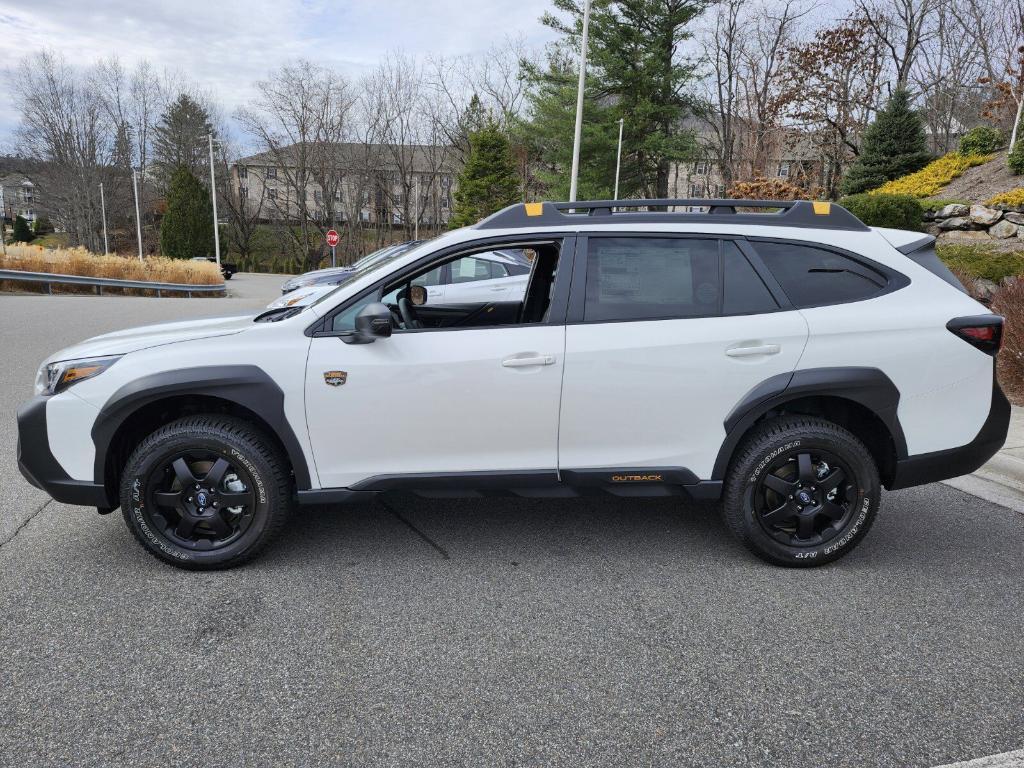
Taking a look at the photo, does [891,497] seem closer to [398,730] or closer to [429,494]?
[429,494]

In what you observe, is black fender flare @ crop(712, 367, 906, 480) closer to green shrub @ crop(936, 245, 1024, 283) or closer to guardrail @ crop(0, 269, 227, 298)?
green shrub @ crop(936, 245, 1024, 283)

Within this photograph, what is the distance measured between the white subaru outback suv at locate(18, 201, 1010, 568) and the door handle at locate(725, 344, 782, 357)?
0.01 meters

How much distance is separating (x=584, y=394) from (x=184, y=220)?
5204 cm

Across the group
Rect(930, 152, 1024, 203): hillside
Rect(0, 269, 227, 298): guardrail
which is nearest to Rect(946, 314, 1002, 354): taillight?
Rect(930, 152, 1024, 203): hillside

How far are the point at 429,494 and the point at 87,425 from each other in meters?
1.70

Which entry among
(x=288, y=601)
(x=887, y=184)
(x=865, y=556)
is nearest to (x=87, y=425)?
(x=288, y=601)

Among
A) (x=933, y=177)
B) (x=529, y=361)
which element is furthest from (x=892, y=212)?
(x=529, y=361)

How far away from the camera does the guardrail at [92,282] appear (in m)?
19.3

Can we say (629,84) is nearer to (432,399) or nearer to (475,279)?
(475,279)

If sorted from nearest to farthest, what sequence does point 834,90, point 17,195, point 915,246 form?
point 915,246, point 834,90, point 17,195

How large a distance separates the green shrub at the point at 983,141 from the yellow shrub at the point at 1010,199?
636 centimetres

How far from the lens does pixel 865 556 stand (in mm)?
3824

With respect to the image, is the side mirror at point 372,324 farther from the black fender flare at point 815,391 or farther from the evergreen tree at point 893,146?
the evergreen tree at point 893,146

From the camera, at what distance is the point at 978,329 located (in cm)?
347
